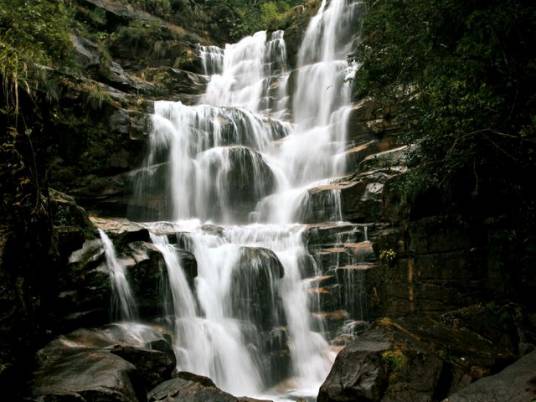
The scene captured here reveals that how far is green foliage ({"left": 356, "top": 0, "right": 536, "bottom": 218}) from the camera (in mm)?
6090

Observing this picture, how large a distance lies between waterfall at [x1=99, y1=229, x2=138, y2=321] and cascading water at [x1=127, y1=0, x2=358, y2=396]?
1.13 metres

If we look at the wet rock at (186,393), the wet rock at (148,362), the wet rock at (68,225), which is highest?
the wet rock at (68,225)

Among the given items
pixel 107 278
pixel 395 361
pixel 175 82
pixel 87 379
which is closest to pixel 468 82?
pixel 395 361

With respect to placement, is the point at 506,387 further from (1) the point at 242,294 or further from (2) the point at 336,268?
(1) the point at 242,294

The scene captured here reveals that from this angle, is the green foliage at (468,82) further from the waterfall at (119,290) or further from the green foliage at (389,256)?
the waterfall at (119,290)

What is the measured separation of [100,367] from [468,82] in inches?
265

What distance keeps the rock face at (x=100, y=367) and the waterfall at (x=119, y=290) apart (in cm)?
68

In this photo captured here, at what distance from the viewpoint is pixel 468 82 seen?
675 cm

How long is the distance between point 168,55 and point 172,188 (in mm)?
13596

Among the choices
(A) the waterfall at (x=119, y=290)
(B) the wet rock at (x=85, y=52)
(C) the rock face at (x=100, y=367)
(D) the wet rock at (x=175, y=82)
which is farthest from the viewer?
(D) the wet rock at (x=175, y=82)

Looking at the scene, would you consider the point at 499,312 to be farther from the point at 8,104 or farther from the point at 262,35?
the point at 262,35

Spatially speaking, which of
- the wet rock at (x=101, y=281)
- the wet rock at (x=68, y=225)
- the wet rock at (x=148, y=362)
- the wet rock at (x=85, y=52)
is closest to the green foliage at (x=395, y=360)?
the wet rock at (x=148, y=362)

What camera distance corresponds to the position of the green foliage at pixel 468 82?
609cm

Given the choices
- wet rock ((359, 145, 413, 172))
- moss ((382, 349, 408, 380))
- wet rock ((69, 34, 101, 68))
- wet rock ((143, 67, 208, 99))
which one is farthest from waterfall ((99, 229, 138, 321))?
wet rock ((143, 67, 208, 99))
